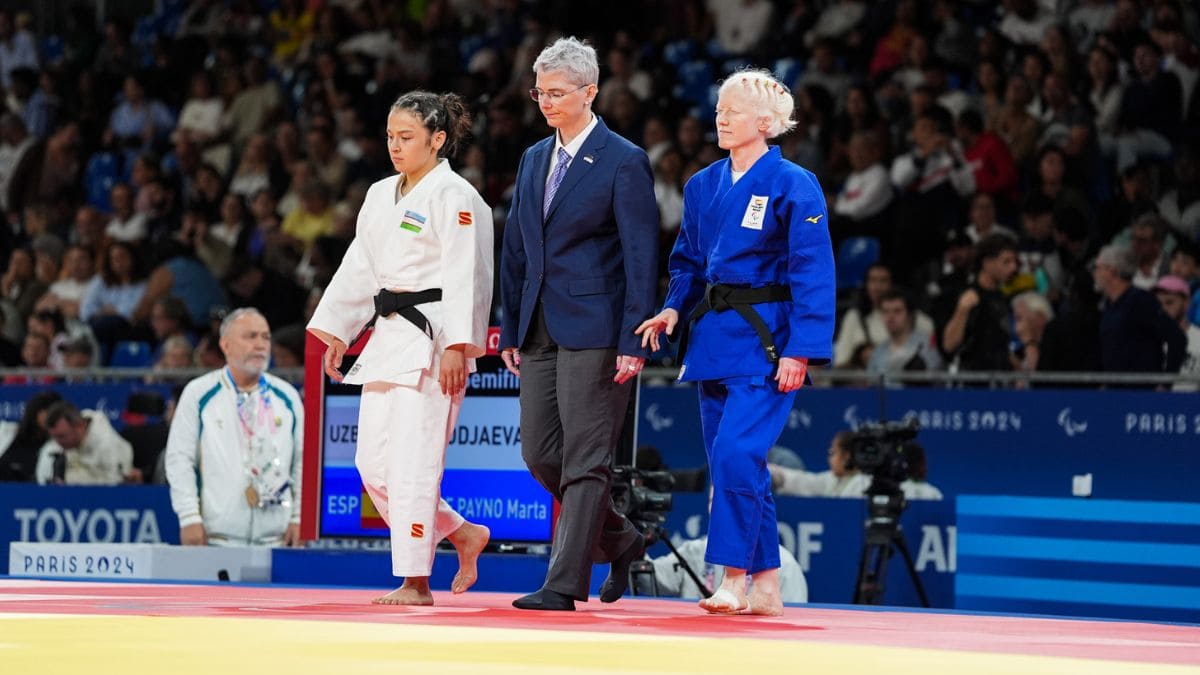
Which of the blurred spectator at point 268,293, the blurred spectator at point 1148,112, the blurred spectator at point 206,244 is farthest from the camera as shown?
the blurred spectator at point 206,244

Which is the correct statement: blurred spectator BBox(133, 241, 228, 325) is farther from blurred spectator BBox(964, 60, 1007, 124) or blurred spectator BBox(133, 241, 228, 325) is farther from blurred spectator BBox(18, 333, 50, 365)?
blurred spectator BBox(964, 60, 1007, 124)

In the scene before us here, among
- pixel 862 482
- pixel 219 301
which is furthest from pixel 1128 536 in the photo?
pixel 219 301

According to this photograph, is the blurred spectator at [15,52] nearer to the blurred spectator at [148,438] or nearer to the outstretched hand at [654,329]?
the blurred spectator at [148,438]

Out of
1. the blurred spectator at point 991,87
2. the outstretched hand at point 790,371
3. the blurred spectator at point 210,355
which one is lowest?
the outstretched hand at point 790,371

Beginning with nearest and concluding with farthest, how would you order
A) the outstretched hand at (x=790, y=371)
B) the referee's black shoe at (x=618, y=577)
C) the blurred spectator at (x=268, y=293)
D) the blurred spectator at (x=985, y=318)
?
1. the outstretched hand at (x=790, y=371)
2. the referee's black shoe at (x=618, y=577)
3. the blurred spectator at (x=985, y=318)
4. the blurred spectator at (x=268, y=293)

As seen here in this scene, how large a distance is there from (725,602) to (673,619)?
0.29 m

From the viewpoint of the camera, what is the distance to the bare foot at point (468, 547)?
6.23 meters

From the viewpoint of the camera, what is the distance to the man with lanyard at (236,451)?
870cm

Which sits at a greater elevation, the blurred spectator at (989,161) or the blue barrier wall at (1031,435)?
the blurred spectator at (989,161)

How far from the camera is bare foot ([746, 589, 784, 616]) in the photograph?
18.7 ft

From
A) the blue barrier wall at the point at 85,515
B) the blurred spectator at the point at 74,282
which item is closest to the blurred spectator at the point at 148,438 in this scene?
the blue barrier wall at the point at 85,515

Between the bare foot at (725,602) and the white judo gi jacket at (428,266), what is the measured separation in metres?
1.09

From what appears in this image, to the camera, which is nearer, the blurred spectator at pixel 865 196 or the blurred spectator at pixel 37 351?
the blurred spectator at pixel 865 196

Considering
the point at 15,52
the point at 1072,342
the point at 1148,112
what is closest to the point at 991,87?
the point at 1148,112
